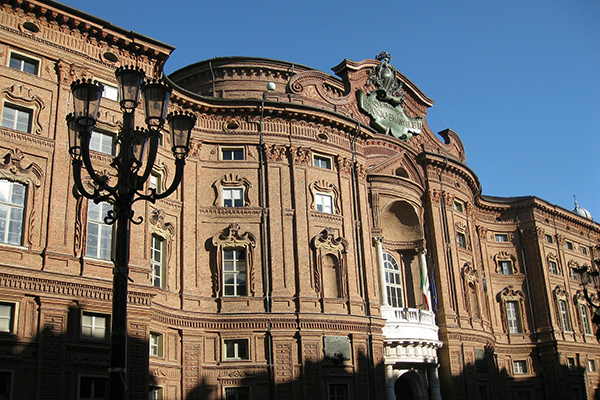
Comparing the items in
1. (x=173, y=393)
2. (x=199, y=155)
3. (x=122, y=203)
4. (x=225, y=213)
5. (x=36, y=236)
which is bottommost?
(x=173, y=393)

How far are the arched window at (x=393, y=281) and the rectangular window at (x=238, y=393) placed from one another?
36.5ft

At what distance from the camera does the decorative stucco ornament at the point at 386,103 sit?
38625mm

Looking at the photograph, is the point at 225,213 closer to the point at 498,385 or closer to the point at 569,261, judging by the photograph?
the point at 498,385

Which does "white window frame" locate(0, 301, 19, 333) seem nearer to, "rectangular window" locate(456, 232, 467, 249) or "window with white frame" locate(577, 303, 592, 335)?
"rectangular window" locate(456, 232, 467, 249)

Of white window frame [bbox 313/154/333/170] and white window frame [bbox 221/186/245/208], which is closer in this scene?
white window frame [bbox 221/186/245/208]

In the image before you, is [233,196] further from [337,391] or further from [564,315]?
[564,315]

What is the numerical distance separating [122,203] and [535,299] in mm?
42825

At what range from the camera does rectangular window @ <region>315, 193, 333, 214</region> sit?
3322 centimetres

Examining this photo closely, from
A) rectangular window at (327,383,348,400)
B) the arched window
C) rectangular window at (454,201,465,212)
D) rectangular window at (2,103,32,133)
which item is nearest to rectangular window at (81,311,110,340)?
rectangular window at (2,103,32,133)

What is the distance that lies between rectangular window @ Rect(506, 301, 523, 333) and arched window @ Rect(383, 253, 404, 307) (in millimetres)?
Result: 14059

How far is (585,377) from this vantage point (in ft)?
162

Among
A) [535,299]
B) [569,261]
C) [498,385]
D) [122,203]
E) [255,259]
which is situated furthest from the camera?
[569,261]

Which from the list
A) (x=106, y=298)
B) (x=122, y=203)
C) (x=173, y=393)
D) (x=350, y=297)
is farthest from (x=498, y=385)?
(x=122, y=203)

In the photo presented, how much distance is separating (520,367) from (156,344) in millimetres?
29987
